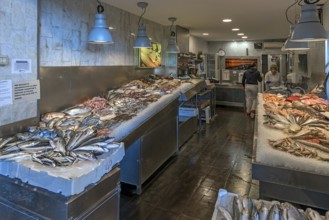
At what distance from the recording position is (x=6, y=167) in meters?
1.80

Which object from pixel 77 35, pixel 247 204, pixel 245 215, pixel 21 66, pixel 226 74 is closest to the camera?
pixel 245 215

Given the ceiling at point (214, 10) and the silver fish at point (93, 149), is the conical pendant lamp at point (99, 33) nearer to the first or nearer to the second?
the ceiling at point (214, 10)

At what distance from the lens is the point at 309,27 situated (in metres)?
2.39

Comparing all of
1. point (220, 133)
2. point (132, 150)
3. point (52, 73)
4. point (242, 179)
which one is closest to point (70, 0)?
point (52, 73)

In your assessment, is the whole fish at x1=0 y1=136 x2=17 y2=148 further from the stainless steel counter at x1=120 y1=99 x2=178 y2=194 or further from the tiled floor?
the tiled floor

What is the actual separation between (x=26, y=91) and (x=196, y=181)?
7.92ft

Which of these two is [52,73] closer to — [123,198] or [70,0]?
[70,0]

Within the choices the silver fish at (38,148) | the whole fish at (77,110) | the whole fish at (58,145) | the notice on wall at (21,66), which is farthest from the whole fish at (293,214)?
the whole fish at (77,110)

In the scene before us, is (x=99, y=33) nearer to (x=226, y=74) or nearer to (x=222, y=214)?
(x=222, y=214)

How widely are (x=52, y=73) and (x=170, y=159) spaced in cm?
234

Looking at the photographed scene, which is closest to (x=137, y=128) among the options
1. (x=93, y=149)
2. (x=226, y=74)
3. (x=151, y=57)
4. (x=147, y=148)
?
(x=147, y=148)

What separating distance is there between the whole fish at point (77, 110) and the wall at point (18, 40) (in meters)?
0.59

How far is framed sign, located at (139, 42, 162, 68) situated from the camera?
5391 millimetres

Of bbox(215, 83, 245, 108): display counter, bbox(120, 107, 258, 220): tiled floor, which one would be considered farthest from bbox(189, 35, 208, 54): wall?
bbox(120, 107, 258, 220): tiled floor
